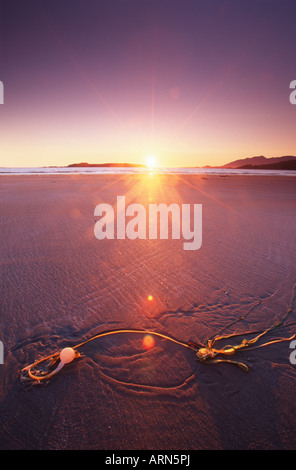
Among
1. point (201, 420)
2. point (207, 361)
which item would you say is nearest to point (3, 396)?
point (201, 420)

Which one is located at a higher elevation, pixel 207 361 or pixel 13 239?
pixel 13 239

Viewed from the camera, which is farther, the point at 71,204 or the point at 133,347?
the point at 71,204

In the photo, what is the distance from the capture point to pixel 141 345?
211 centimetres

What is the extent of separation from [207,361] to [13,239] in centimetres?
432

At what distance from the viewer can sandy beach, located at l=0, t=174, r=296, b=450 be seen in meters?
1.47

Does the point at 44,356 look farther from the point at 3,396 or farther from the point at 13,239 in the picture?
the point at 13,239

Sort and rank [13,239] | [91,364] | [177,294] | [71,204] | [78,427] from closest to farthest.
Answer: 1. [78,427]
2. [91,364]
3. [177,294]
4. [13,239]
5. [71,204]

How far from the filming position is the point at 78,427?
148cm

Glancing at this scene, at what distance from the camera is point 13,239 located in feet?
A: 14.8

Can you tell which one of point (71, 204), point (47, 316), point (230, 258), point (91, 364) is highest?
point (71, 204)

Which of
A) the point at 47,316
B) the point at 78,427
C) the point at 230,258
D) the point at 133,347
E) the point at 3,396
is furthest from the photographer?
the point at 230,258

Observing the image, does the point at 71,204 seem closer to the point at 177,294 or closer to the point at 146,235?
the point at 146,235

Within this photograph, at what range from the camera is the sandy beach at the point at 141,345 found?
1474 mm

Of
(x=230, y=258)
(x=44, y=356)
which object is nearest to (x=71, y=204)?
(x=230, y=258)
